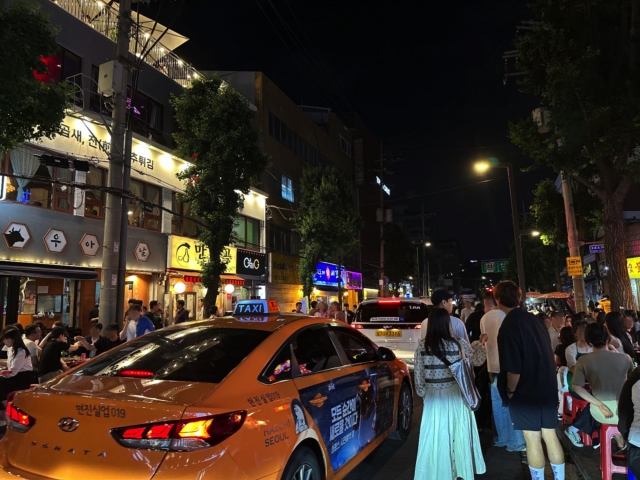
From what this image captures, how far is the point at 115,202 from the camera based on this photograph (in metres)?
9.93

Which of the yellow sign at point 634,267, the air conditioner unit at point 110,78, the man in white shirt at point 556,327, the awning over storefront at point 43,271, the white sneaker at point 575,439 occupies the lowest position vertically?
the white sneaker at point 575,439

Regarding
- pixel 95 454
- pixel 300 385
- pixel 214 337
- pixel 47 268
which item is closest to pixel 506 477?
pixel 300 385

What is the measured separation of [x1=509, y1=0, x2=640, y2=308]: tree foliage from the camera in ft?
43.5

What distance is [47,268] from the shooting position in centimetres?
1189

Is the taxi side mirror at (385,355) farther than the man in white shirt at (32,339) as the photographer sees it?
No

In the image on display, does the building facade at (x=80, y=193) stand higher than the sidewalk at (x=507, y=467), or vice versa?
the building facade at (x=80, y=193)

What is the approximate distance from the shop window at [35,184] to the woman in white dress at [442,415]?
1065cm

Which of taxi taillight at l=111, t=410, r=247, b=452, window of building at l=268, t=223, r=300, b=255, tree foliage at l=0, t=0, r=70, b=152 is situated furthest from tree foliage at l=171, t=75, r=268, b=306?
taxi taillight at l=111, t=410, r=247, b=452

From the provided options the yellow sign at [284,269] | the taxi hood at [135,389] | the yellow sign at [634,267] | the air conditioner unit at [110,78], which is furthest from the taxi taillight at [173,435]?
the yellow sign at [634,267]

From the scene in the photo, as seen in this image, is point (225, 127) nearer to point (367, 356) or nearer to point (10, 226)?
point (10, 226)

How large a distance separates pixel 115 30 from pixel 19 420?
54.8 feet

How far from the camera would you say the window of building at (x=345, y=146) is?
1588 inches

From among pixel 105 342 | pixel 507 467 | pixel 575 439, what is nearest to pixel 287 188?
pixel 105 342

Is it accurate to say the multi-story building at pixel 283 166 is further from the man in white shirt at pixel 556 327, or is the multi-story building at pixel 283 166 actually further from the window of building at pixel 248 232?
the man in white shirt at pixel 556 327
